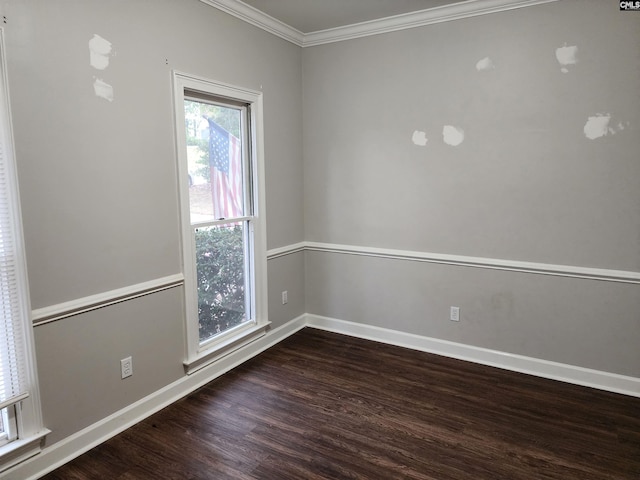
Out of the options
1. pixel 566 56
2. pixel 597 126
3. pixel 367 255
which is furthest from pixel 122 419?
pixel 566 56

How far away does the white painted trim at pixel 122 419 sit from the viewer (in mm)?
2037

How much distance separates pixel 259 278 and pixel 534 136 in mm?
2399

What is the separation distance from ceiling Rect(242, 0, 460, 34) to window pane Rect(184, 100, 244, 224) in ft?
2.69

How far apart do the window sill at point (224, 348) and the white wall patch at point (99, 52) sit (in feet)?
6.28

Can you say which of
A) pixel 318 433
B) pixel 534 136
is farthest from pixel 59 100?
pixel 534 136

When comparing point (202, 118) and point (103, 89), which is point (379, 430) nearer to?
point (202, 118)

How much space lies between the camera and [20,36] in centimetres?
188

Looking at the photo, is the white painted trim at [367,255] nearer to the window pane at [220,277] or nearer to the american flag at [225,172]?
the window pane at [220,277]

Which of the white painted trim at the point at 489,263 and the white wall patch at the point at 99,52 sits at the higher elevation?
the white wall patch at the point at 99,52

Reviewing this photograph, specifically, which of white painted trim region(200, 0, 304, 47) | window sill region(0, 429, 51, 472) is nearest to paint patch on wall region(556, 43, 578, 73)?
white painted trim region(200, 0, 304, 47)

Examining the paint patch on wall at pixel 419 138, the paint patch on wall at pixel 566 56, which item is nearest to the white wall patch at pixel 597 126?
the paint patch on wall at pixel 566 56

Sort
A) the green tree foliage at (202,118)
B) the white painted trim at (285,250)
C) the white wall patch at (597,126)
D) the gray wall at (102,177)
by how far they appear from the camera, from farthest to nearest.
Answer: the white painted trim at (285,250) → the green tree foliage at (202,118) → the white wall patch at (597,126) → the gray wall at (102,177)

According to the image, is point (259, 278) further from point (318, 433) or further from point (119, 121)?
point (119, 121)

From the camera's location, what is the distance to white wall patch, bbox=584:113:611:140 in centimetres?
272
